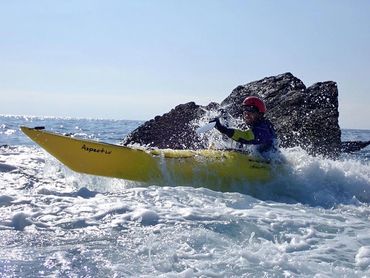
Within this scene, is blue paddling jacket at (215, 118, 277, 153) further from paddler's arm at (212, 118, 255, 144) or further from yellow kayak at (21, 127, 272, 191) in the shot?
yellow kayak at (21, 127, 272, 191)

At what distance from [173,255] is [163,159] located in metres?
3.89

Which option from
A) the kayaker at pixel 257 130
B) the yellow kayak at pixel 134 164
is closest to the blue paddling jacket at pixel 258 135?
the kayaker at pixel 257 130

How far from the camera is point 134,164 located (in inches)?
304

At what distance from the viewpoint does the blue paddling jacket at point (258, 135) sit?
7.98 metres

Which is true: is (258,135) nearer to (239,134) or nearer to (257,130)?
(257,130)

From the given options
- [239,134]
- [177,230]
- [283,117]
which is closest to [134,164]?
[239,134]

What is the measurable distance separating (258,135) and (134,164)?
7.48 feet

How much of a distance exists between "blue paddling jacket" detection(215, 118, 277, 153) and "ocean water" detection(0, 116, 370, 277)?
75 cm

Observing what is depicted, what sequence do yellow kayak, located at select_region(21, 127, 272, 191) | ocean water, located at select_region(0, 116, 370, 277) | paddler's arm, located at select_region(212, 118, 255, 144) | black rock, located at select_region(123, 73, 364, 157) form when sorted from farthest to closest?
1. black rock, located at select_region(123, 73, 364, 157)
2. paddler's arm, located at select_region(212, 118, 255, 144)
3. yellow kayak, located at select_region(21, 127, 272, 191)
4. ocean water, located at select_region(0, 116, 370, 277)

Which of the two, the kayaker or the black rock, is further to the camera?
the black rock

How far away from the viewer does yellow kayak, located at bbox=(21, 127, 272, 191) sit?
7637 mm

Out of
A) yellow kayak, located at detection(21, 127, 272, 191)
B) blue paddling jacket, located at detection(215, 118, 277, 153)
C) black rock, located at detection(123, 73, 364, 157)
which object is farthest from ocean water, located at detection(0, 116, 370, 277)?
black rock, located at detection(123, 73, 364, 157)

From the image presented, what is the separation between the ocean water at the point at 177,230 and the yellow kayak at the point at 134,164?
0.31m

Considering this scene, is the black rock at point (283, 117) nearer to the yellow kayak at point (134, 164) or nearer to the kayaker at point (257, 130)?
the kayaker at point (257, 130)
